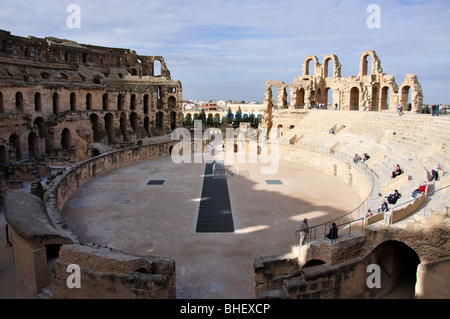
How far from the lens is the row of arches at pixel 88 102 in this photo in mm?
24078

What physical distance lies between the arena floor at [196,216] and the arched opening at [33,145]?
6.13 m

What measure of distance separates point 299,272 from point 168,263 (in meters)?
3.18

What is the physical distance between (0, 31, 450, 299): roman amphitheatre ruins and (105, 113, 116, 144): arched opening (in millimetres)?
92

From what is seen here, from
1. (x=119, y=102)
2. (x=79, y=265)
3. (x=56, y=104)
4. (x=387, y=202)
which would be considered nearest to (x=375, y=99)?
(x=387, y=202)

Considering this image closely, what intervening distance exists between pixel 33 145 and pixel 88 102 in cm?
811

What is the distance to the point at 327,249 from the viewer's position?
26.8 ft

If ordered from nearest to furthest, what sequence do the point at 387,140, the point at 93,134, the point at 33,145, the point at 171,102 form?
1. the point at 387,140
2. the point at 33,145
3. the point at 93,134
4. the point at 171,102

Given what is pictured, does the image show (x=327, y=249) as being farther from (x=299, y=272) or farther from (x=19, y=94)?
(x=19, y=94)

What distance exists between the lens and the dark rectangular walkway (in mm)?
12852

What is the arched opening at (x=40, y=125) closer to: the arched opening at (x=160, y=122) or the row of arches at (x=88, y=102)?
the row of arches at (x=88, y=102)

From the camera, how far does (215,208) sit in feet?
49.1

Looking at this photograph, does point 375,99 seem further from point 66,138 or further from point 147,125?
point 66,138

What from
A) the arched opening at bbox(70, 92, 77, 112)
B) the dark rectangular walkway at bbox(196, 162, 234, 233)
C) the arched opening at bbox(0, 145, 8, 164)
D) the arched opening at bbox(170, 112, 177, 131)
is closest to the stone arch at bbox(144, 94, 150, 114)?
the arched opening at bbox(170, 112, 177, 131)

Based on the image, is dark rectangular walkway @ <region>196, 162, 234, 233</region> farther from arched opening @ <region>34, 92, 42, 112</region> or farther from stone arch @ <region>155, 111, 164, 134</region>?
stone arch @ <region>155, 111, 164, 134</region>
